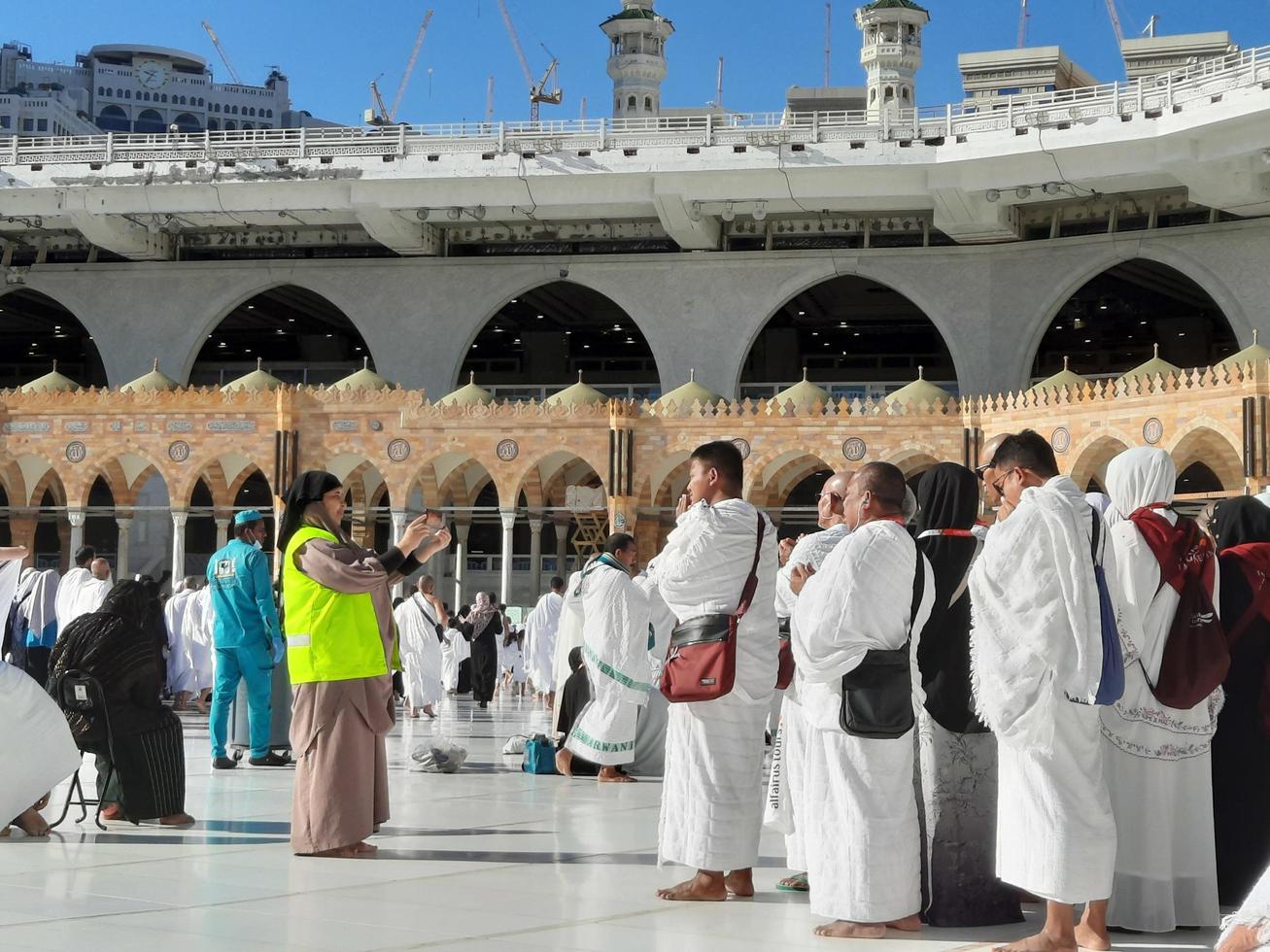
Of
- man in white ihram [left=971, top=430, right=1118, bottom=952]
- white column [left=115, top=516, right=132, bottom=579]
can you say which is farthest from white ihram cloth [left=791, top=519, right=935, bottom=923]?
white column [left=115, top=516, right=132, bottom=579]

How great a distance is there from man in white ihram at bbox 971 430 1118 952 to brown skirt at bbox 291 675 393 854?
2.41 meters

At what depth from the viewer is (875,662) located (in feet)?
14.1

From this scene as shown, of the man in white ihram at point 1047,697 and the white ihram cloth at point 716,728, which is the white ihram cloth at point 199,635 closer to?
the white ihram cloth at point 716,728

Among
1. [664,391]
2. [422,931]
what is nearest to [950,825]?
[422,931]

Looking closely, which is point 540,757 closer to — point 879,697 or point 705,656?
point 705,656

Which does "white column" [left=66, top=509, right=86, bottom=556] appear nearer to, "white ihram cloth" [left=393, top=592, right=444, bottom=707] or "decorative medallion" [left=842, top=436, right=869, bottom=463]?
"decorative medallion" [left=842, top=436, right=869, bottom=463]

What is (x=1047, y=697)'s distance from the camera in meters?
4.07

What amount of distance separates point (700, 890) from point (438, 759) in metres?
4.11

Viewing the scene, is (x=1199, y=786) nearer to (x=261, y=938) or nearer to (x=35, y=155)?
(x=261, y=938)

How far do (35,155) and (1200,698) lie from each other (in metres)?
27.6

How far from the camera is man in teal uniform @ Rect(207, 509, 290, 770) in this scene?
831 cm

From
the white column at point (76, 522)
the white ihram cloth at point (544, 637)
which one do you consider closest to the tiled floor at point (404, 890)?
the white ihram cloth at point (544, 637)

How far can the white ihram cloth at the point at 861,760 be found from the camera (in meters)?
4.24

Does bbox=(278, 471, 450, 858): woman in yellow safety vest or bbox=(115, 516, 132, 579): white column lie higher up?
bbox=(115, 516, 132, 579): white column
